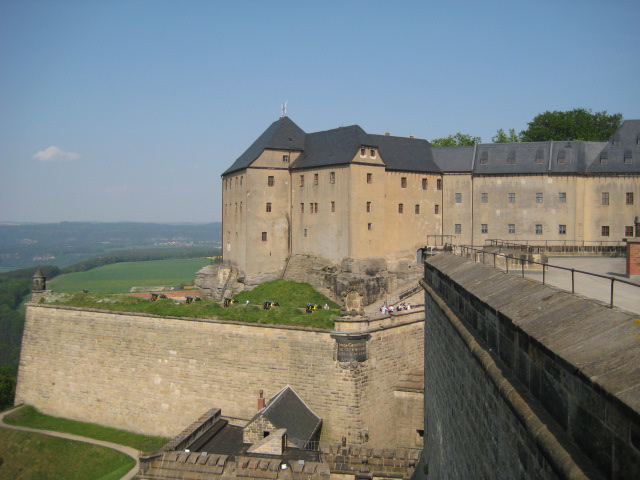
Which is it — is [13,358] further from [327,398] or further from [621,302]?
[621,302]

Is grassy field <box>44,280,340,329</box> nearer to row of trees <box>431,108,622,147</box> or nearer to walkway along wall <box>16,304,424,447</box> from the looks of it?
walkway along wall <box>16,304,424,447</box>

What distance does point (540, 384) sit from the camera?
179 inches

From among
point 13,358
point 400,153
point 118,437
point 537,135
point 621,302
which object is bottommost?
point 13,358

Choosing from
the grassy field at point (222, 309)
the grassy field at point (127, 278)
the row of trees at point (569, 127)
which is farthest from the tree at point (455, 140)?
the grassy field at point (127, 278)

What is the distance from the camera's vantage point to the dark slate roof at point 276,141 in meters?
44.2

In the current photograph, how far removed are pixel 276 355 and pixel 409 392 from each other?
6.47m

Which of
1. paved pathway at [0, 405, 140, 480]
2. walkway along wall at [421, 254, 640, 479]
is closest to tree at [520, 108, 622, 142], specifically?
paved pathway at [0, 405, 140, 480]

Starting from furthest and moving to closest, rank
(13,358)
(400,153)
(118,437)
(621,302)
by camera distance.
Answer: (13,358)
(400,153)
(118,437)
(621,302)

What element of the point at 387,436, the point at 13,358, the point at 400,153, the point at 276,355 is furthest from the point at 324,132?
the point at 13,358

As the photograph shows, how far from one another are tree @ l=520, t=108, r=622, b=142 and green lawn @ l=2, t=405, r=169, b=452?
50.0 m

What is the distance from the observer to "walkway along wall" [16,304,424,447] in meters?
25.6

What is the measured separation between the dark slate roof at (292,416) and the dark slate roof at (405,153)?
22266 mm

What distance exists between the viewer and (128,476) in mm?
24719

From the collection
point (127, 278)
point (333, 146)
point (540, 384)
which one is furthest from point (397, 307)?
point (127, 278)
